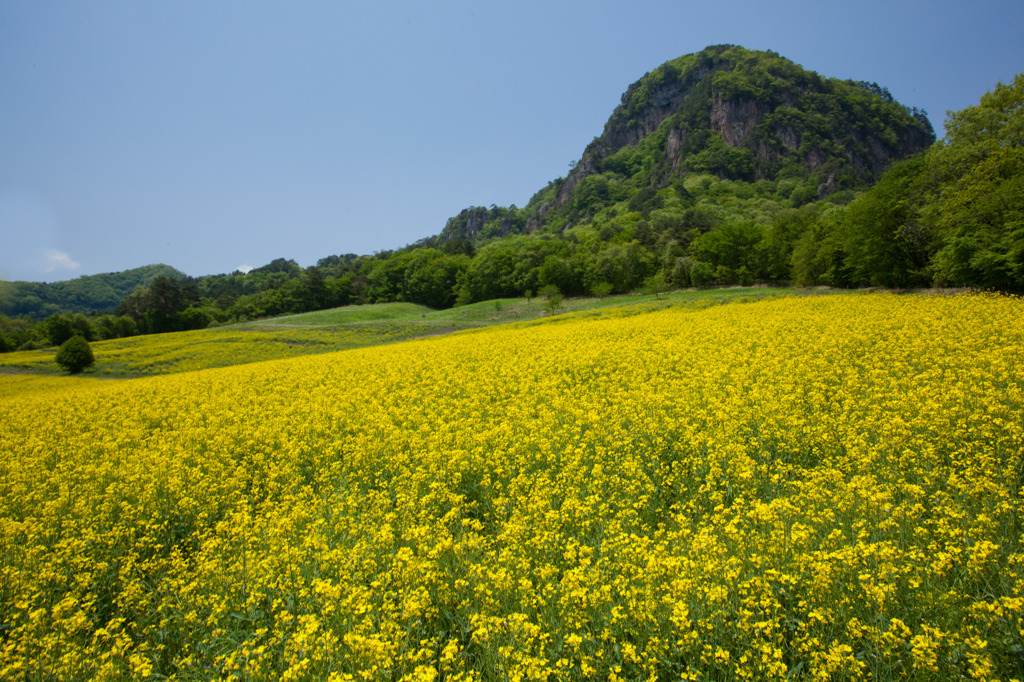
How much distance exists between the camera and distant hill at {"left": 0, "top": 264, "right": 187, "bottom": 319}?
106m

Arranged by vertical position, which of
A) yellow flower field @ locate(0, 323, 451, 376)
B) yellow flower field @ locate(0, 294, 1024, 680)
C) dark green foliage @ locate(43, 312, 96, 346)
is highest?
dark green foliage @ locate(43, 312, 96, 346)

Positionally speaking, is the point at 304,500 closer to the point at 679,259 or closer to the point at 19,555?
the point at 19,555

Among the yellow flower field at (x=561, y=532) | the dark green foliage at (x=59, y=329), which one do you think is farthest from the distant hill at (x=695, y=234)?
the yellow flower field at (x=561, y=532)

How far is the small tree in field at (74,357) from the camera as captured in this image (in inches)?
1410

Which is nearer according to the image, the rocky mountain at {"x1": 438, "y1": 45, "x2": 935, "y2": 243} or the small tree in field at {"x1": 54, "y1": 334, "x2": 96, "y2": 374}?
the small tree in field at {"x1": 54, "y1": 334, "x2": 96, "y2": 374}

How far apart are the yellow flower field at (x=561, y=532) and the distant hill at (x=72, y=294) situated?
105567mm

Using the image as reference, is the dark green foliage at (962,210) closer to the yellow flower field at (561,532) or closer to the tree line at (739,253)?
the tree line at (739,253)

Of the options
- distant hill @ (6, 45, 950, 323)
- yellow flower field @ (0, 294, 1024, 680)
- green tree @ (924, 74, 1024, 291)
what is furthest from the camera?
distant hill @ (6, 45, 950, 323)

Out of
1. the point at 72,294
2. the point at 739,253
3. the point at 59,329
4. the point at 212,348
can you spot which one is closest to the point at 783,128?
the point at 739,253

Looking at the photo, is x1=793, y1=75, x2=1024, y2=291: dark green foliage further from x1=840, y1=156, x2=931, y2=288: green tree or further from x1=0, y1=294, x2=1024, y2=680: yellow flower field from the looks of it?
x1=0, y1=294, x2=1024, y2=680: yellow flower field

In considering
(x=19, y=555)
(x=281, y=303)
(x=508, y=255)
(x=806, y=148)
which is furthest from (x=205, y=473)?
(x=806, y=148)

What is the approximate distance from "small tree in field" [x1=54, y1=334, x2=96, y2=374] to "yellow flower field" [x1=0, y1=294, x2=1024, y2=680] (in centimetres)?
3322

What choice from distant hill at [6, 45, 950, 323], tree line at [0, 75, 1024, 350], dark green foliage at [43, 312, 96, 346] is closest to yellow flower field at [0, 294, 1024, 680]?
tree line at [0, 75, 1024, 350]

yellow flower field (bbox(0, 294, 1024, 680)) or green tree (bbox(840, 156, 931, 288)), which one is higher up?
green tree (bbox(840, 156, 931, 288))
